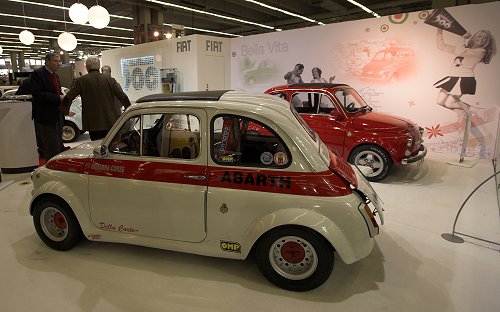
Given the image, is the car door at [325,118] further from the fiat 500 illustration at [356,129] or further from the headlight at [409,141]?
the headlight at [409,141]

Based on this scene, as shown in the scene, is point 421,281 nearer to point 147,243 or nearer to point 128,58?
point 147,243

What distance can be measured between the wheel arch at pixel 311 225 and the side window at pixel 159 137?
0.84 metres

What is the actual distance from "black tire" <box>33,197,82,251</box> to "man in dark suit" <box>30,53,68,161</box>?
2258 millimetres

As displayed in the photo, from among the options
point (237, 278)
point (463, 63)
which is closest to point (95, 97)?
point (237, 278)

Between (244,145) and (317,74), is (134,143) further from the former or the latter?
(317,74)

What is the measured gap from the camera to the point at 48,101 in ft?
15.5

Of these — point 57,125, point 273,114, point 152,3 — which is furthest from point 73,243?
point 152,3

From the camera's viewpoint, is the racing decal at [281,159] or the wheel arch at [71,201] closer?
the racing decal at [281,159]

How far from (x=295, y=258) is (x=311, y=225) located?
35cm

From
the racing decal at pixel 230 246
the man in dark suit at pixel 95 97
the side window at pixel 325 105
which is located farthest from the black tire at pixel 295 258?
the side window at pixel 325 105

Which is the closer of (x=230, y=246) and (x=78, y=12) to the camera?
(x=230, y=246)

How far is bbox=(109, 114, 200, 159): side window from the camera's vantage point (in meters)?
2.67

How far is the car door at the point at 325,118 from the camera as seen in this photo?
512cm

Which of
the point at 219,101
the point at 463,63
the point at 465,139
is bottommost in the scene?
the point at 465,139
